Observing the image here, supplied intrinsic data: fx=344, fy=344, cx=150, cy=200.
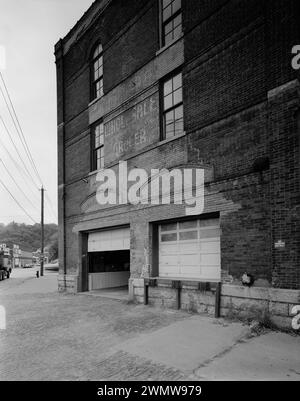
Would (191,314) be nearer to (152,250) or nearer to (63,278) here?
(152,250)

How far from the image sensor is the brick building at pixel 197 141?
7.71m

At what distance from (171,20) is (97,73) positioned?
5117 mm

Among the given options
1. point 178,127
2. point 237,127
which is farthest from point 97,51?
point 237,127

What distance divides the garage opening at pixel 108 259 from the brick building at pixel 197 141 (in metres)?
0.08

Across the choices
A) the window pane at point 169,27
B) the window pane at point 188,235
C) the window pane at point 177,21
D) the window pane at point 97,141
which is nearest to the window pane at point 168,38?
the window pane at point 169,27

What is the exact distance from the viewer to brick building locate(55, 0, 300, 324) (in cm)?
771

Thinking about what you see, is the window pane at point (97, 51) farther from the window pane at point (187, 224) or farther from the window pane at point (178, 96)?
the window pane at point (187, 224)

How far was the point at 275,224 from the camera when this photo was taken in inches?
299

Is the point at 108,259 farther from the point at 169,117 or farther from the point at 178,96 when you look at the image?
the point at 178,96

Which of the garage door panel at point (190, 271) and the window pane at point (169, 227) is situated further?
the window pane at point (169, 227)

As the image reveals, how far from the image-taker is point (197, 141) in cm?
1002

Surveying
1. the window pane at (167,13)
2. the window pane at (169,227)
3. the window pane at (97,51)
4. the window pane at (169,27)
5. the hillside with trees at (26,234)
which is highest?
the window pane at (97,51)

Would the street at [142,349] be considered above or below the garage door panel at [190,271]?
below
